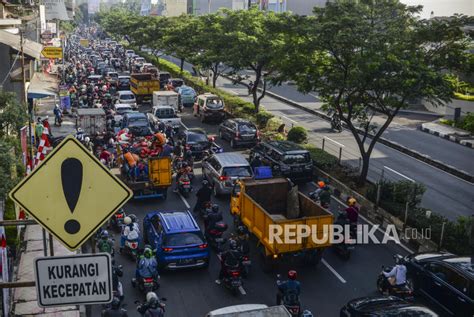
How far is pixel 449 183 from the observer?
997 inches

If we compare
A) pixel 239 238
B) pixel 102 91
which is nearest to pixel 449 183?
pixel 239 238

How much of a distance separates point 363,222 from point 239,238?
19.0ft

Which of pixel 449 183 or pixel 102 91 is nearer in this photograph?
pixel 449 183

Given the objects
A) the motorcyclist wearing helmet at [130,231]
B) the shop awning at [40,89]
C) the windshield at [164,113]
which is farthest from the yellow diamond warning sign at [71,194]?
the shop awning at [40,89]

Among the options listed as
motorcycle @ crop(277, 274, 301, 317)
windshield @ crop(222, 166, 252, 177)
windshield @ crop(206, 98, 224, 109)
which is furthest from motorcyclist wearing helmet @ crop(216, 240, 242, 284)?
windshield @ crop(206, 98, 224, 109)

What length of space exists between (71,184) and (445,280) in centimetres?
1068

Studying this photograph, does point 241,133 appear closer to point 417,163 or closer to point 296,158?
point 296,158

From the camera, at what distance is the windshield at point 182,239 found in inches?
582

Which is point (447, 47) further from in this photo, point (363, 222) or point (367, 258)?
point (367, 258)

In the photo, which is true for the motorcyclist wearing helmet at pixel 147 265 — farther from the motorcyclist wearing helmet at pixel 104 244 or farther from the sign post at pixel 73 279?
the sign post at pixel 73 279

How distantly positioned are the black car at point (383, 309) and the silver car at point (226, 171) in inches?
370

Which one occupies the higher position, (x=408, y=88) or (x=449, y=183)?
(x=408, y=88)

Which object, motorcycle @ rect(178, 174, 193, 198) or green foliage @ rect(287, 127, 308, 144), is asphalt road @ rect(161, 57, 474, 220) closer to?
green foliage @ rect(287, 127, 308, 144)
